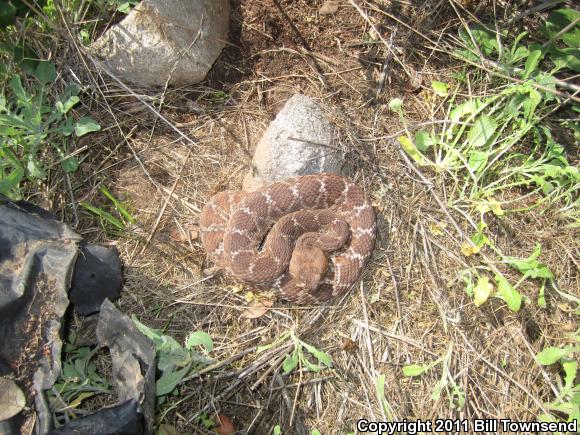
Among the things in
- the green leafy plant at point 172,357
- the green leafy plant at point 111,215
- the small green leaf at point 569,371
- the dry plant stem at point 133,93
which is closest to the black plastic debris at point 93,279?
the green leafy plant at point 111,215

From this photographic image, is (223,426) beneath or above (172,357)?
beneath

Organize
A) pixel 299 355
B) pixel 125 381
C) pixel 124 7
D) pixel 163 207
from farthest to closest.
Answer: pixel 163 207, pixel 124 7, pixel 299 355, pixel 125 381

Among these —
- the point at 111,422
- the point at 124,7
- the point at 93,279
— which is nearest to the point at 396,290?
the point at 111,422

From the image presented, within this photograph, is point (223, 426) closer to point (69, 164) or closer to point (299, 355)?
point (299, 355)

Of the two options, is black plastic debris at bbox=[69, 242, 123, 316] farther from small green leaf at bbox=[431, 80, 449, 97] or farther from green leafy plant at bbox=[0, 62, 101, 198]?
small green leaf at bbox=[431, 80, 449, 97]

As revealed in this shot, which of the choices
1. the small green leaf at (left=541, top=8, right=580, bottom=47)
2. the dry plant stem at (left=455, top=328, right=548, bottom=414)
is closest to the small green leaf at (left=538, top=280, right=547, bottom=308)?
the dry plant stem at (left=455, top=328, right=548, bottom=414)

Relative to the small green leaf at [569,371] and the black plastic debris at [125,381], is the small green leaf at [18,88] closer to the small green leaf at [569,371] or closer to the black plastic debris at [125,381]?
the black plastic debris at [125,381]

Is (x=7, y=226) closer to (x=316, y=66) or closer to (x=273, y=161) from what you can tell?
(x=273, y=161)
